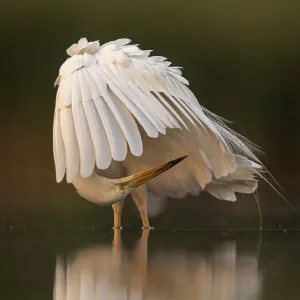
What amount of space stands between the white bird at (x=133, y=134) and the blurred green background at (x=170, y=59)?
252 mm

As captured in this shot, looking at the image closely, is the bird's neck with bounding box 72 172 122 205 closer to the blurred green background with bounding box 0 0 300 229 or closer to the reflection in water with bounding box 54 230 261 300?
the reflection in water with bounding box 54 230 261 300

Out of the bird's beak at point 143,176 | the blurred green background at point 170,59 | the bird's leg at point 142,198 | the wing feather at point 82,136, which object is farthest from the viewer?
the blurred green background at point 170,59

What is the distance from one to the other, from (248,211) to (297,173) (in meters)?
0.21

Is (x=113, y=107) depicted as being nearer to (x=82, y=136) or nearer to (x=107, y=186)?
(x=82, y=136)

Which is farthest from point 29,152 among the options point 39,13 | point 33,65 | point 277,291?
point 277,291

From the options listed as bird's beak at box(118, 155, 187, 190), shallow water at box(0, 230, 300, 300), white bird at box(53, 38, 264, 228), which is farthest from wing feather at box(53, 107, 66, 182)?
bird's beak at box(118, 155, 187, 190)

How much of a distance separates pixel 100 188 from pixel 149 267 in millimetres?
576

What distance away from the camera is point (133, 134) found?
191 cm

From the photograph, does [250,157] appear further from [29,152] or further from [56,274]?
[56,274]

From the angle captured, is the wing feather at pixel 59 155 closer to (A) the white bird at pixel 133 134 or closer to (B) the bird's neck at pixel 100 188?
(A) the white bird at pixel 133 134

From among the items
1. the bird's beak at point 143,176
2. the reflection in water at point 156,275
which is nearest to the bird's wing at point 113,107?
the bird's beak at point 143,176

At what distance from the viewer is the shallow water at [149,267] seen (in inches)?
56.1

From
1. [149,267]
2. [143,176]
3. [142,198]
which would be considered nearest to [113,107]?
[143,176]

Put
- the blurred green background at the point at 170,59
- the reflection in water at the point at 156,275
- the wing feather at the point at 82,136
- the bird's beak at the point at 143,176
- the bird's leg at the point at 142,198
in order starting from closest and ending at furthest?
the reflection in water at the point at 156,275
the wing feather at the point at 82,136
the bird's beak at the point at 143,176
the bird's leg at the point at 142,198
the blurred green background at the point at 170,59
